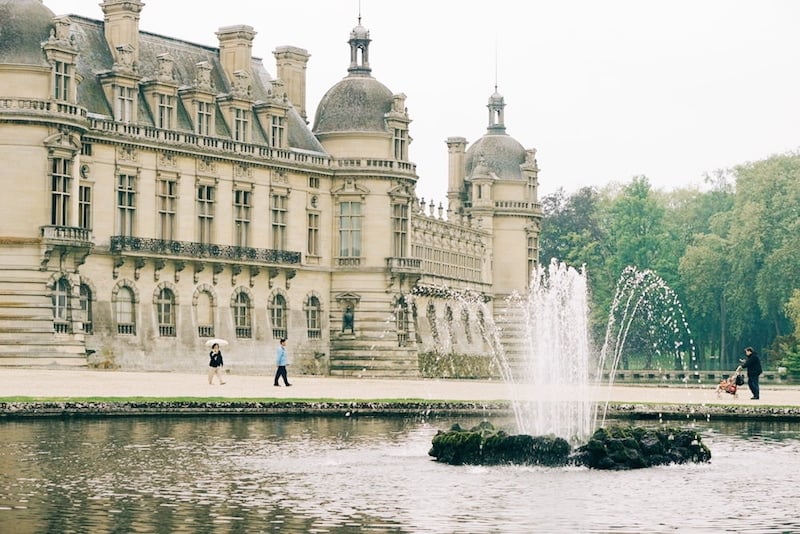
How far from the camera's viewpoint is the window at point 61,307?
61.8 m

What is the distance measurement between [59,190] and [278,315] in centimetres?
1614

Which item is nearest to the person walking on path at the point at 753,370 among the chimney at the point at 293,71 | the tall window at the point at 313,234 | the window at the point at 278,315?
the window at the point at 278,315

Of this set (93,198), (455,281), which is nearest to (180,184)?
(93,198)

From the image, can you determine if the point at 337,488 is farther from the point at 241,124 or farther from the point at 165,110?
the point at 241,124

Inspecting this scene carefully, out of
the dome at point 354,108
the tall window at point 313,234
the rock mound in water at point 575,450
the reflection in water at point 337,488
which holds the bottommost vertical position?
the reflection in water at point 337,488

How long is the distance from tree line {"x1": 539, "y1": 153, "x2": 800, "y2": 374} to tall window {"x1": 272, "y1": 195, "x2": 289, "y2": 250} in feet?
94.4

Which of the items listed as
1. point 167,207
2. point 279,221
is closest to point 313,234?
point 279,221

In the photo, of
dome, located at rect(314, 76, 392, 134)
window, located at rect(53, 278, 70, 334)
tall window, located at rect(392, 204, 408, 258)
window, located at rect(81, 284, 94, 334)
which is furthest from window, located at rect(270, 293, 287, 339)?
window, located at rect(53, 278, 70, 334)

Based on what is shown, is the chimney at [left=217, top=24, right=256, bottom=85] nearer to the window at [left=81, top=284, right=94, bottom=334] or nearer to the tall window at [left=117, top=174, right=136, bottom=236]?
the tall window at [left=117, top=174, right=136, bottom=236]

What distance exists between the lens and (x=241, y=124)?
7394 cm

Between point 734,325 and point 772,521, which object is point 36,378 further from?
point 734,325

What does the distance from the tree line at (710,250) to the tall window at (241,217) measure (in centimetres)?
3101

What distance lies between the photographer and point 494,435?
3064 cm

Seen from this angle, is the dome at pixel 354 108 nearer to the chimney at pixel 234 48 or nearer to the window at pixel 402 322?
the chimney at pixel 234 48
